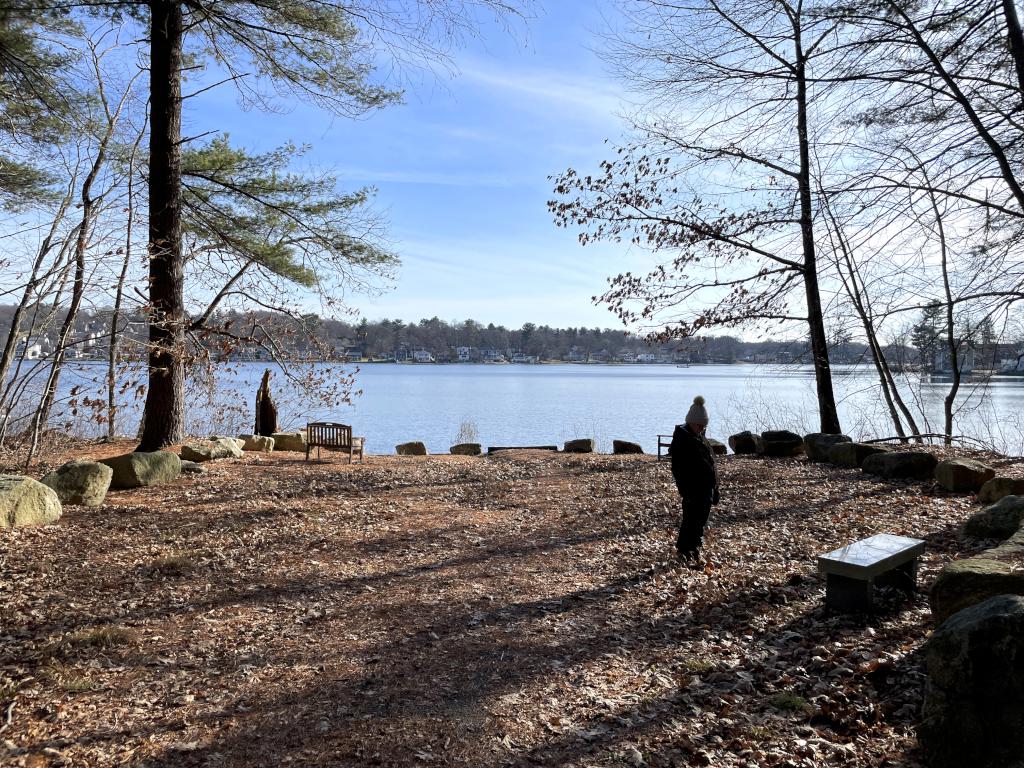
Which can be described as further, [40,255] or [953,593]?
[40,255]

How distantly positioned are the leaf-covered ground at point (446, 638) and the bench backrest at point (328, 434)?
396cm

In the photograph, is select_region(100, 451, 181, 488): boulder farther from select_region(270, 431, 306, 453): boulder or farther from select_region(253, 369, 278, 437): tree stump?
select_region(253, 369, 278, 437): tree stump

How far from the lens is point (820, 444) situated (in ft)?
38.3

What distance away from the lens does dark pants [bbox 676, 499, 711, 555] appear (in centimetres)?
626

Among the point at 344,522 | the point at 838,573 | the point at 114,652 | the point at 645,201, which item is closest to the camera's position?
the point at 114,652

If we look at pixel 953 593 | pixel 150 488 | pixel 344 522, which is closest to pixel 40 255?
pixel 150 488

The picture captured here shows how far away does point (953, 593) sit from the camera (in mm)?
3818

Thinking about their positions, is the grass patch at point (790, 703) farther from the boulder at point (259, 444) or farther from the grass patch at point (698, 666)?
the boulder at point (259, 444)

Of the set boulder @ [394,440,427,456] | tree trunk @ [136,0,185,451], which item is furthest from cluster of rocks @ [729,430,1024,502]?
tree trunk @ [136,0,185,451]

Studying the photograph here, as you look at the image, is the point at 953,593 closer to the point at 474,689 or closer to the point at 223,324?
the point at 474,689

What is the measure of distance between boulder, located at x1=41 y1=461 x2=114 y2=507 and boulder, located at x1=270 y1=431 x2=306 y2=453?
5.99m

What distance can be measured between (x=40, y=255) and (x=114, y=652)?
20.3ft

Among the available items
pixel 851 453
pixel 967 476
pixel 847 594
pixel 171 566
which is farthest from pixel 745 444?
pixel 171 566

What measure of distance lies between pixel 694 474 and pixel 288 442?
1007 centimetres
